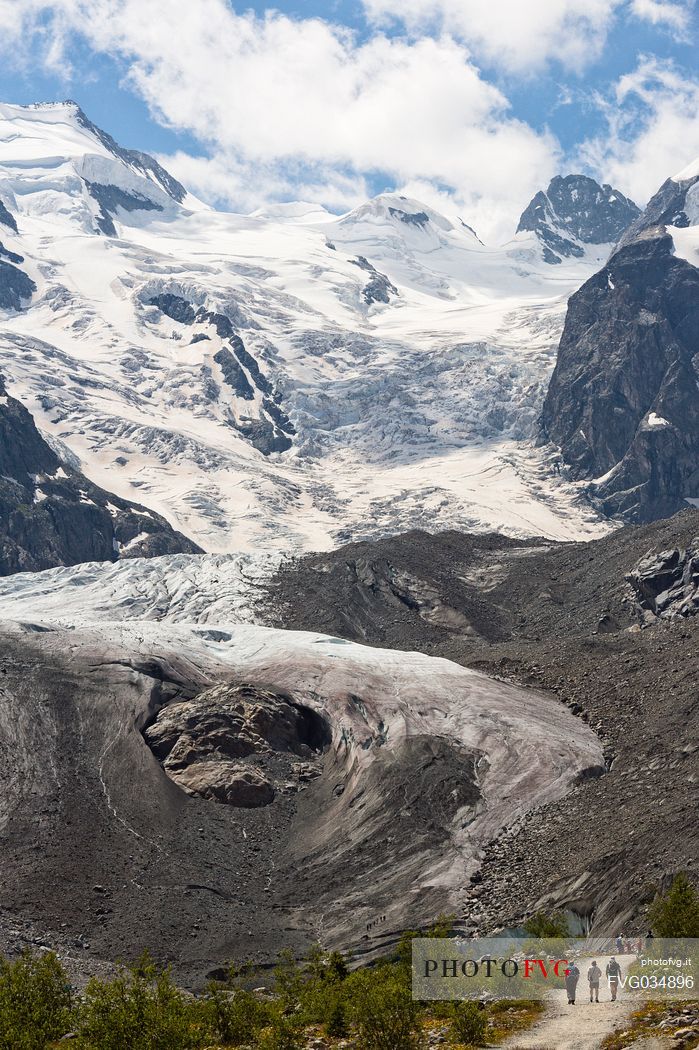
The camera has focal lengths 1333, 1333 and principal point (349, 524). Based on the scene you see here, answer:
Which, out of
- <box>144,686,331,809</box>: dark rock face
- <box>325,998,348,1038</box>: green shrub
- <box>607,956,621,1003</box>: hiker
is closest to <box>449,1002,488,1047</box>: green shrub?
<box>607,956,621,1003</box>: hiker

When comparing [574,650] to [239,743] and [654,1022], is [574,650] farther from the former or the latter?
[654,1022]

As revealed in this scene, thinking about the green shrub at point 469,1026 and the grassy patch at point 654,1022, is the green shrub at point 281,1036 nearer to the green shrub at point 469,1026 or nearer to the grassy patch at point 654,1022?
the green shrub at point 469,1026

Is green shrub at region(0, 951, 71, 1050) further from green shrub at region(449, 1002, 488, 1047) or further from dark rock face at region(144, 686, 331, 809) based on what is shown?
dark rock face at region(144, 686, 331, 809)

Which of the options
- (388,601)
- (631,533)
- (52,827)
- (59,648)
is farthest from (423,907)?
(631,533)

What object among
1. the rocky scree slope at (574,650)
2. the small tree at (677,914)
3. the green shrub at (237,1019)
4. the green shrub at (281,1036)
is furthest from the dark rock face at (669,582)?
the green shrub at (281,1036)

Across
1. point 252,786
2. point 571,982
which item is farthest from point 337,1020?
point 252,786

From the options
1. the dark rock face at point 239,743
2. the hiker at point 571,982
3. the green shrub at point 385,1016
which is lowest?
the dark rock face at point 239,743
